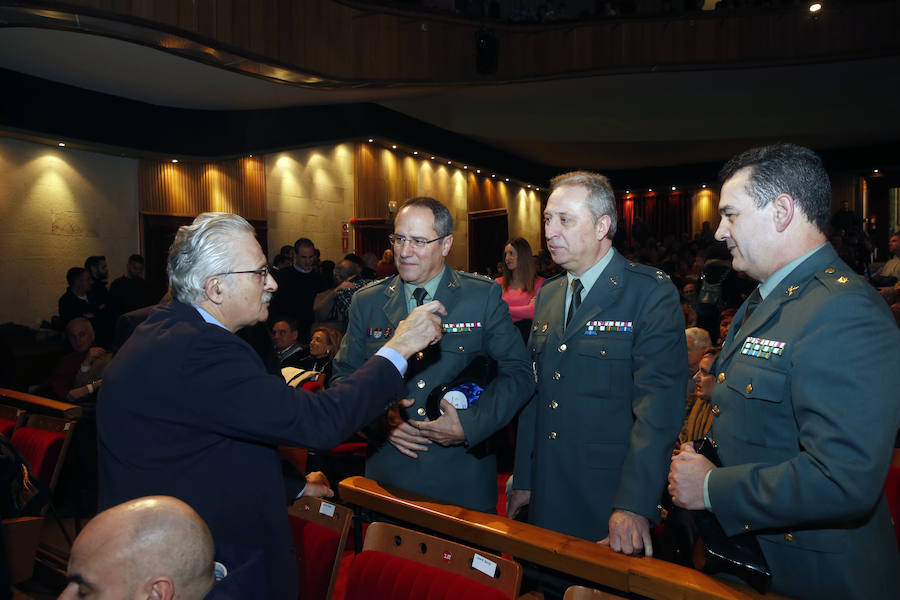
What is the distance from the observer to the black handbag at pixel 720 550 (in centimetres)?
125

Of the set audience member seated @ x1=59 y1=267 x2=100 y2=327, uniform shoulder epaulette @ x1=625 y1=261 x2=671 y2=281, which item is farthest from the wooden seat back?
audience member seated @ x1=59 y1=267 x2=100 y2=327

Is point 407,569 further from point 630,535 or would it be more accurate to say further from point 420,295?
point 420,295

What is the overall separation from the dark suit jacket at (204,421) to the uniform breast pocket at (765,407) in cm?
84

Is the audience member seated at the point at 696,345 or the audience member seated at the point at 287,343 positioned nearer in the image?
the audience member seated at the point at 696,345

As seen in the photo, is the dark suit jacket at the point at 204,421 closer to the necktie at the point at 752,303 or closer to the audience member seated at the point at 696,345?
the necktie at the point at 752,303

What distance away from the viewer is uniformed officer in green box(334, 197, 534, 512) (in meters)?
2.09

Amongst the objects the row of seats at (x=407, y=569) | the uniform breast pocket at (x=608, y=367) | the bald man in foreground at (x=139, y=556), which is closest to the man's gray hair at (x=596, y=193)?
the uniform breast pocket at (x=608, y=367)

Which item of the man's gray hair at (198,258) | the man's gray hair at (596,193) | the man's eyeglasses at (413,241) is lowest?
the man's gray hair at (198,258)

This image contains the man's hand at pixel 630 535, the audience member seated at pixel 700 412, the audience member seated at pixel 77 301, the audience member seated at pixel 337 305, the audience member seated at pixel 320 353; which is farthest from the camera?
the audience member seated at pixel 77 301

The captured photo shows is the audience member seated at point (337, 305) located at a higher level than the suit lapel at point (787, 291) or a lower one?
lower

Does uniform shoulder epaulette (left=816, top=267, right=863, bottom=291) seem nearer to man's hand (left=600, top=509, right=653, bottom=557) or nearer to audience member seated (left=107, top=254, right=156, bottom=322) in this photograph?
man's hand (left=600, top=509, right=653, bottom=557)

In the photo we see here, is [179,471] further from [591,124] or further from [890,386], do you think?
[591,124]

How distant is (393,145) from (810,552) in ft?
33.2

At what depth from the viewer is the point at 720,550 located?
4.23 ft
